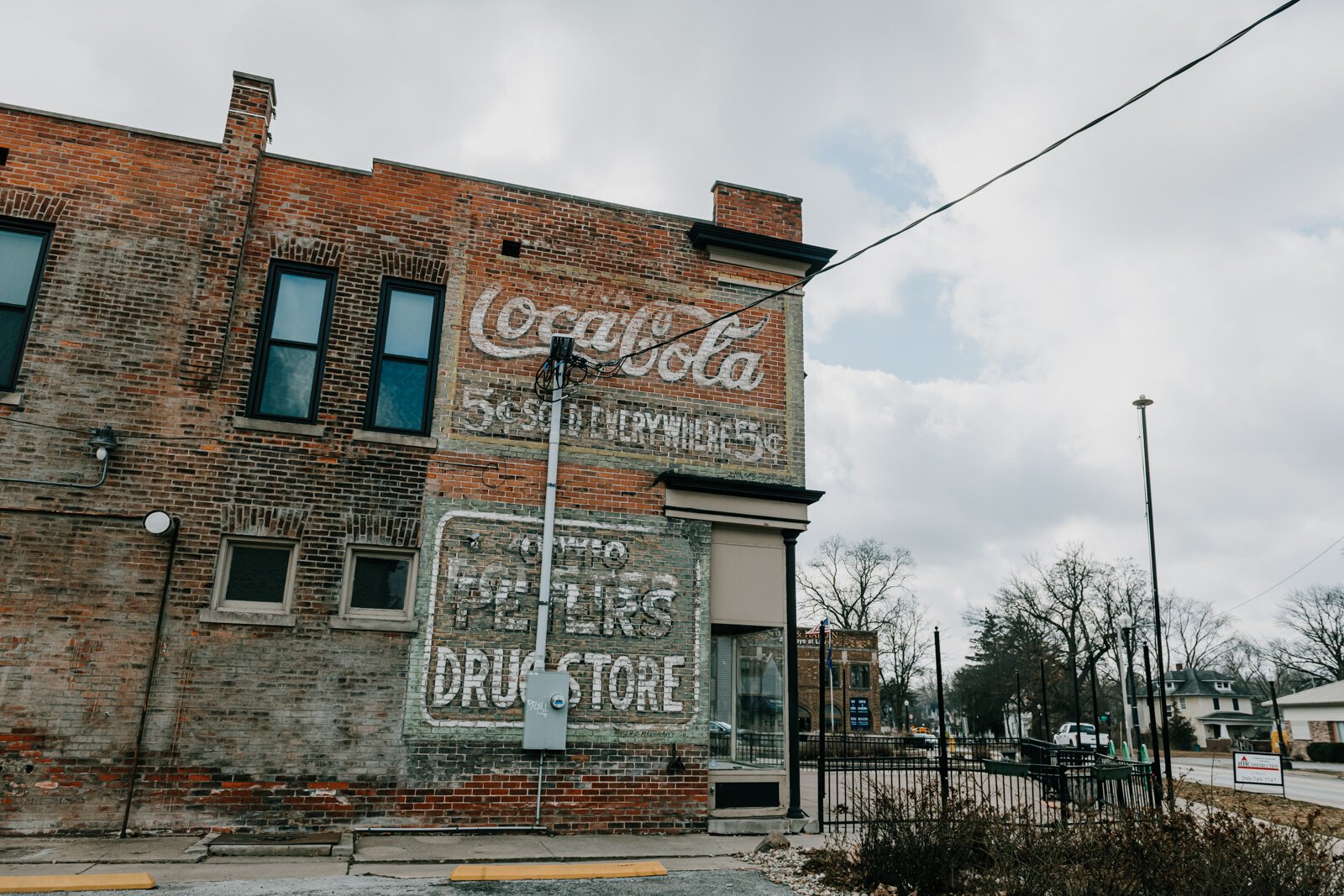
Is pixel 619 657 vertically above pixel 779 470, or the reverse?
pixel 779 470

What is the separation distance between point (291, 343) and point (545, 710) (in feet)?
18.4

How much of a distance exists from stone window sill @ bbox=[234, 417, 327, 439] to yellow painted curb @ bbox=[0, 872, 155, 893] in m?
4.94

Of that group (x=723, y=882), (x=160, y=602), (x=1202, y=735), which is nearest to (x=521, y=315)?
(x=160, y=602)

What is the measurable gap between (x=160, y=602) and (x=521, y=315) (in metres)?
5.57

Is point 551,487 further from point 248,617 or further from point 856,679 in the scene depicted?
point 856,679

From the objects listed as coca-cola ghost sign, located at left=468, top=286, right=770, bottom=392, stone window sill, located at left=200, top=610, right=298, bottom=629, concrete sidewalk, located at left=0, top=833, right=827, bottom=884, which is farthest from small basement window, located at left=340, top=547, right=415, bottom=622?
coca-cola ghost sign, located at left=468, top=286, right=770, bottom=392

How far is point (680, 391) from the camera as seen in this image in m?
12.6

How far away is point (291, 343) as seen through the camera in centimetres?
1118

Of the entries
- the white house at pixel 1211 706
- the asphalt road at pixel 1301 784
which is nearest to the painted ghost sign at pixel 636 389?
the asphalt road at pixel 1301 784

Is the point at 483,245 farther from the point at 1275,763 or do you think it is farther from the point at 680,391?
the point at 1275,763

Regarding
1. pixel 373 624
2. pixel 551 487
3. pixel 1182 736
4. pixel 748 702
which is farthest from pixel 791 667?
pixel 1182 736

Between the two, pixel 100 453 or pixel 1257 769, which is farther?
pixel 1257 769

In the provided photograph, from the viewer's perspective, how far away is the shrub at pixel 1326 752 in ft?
150

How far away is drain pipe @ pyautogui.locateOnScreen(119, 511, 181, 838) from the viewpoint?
9344 millimetres
